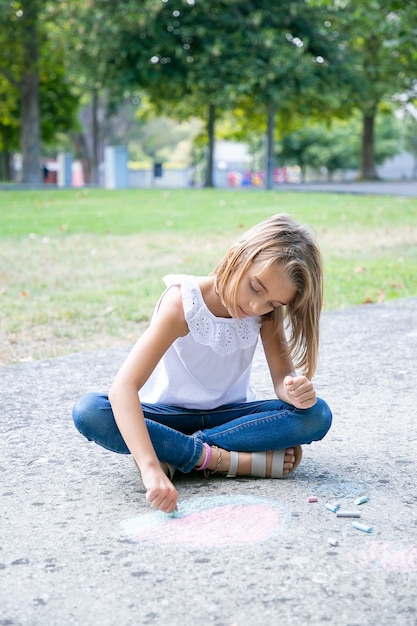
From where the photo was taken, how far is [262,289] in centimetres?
Result: 247

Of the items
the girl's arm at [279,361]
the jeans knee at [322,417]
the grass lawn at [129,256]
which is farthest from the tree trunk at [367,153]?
the jeans knee at [322,417]

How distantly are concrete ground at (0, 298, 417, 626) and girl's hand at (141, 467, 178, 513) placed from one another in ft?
0.23

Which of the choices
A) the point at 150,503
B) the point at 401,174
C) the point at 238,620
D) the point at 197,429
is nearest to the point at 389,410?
the point at 197,429

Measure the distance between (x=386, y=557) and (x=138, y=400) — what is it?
2.68ft

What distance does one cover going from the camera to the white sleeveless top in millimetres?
2590

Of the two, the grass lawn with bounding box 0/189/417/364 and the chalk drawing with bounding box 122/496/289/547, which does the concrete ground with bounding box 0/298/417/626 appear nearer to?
the chalk drawing with bounding box 122/496/289/547

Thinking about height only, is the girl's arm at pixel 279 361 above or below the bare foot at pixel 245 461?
above

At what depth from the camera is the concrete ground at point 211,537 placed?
1860 millimetres

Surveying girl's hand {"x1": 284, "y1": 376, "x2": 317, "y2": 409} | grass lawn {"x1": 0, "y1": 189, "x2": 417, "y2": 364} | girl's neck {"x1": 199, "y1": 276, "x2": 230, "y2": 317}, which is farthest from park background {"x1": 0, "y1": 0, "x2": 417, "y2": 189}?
girl's hand {"x1": 284, "y1": 376, "x2": 317, "y2": 409}

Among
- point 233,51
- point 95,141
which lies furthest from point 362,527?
point 95,141

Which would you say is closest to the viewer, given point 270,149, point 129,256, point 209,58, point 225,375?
point 225,375

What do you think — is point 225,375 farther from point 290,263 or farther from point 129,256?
point 129,256

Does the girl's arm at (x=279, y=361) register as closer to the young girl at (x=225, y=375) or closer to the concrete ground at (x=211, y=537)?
the young girl at (x=225, y=375)

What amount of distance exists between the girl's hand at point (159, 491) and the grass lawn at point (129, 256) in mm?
1077
